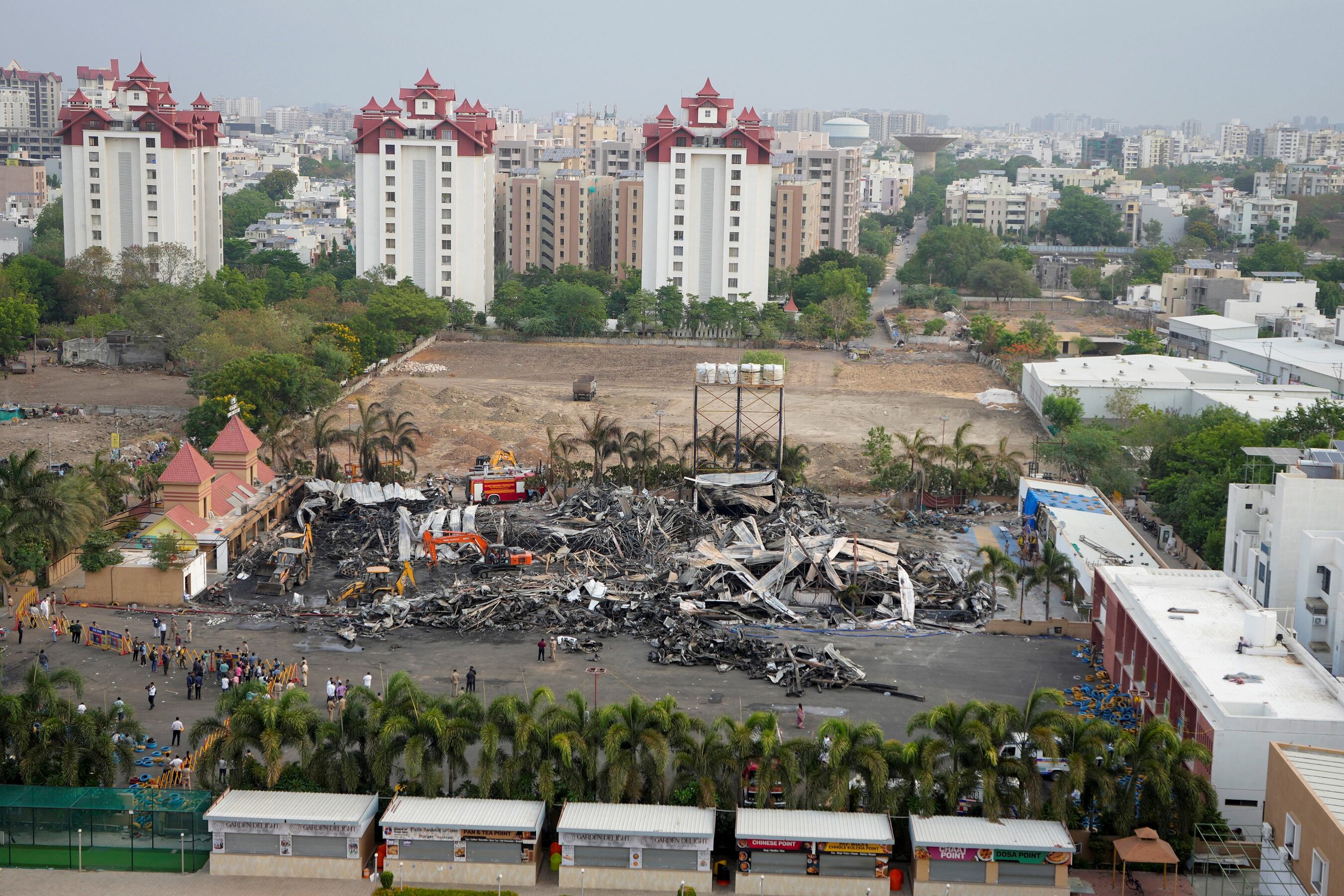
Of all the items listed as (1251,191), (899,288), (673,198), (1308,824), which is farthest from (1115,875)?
(1251,191)

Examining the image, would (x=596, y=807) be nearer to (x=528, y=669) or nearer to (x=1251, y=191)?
(x=528, y=669)

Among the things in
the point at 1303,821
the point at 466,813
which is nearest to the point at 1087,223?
the point at 1303,821

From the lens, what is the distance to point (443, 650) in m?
32.8

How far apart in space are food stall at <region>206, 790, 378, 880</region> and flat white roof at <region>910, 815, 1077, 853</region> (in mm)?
8793

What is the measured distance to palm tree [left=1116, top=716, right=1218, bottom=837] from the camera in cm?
2252

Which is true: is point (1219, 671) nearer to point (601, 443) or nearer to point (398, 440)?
point (601, 443)

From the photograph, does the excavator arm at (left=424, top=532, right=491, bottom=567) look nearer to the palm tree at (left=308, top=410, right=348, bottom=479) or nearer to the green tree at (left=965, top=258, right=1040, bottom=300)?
the palm tree at (left=308, top=410, right=348, bottom=479)

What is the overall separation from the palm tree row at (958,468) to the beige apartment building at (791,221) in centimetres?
5735

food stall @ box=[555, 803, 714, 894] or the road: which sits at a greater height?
the road

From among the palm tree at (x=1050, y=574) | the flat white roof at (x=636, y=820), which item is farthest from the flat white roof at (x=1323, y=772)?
the palm tree at (x=1050, y=574)

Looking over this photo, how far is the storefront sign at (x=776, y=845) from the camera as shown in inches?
869

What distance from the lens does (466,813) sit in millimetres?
22656

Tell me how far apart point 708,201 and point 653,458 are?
147 ft

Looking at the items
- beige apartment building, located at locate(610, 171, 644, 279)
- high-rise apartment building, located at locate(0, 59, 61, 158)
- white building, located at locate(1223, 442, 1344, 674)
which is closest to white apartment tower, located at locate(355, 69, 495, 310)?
beige apartment building, located at locate(610, 171, 644, 279)
